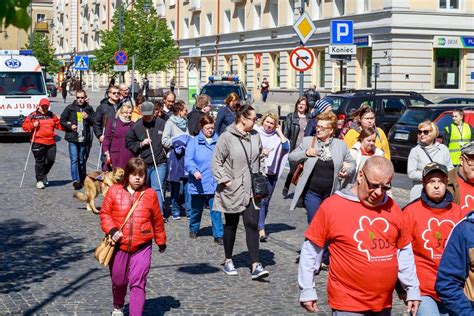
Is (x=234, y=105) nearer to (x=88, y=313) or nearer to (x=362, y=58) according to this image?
(x=88, y=313)

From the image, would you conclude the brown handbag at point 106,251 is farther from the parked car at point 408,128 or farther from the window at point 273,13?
the window at point 273,13

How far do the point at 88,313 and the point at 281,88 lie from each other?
4408cm

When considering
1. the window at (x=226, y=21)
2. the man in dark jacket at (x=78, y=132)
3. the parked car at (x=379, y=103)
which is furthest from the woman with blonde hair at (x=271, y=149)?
the window at (x=226, y=21)

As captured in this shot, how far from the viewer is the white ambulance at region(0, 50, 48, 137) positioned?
92.4 ft

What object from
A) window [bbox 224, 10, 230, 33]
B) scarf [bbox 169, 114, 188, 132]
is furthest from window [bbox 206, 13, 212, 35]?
scarf [bbox 169, 114, 188, 132]

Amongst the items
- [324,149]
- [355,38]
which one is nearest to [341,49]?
[324,149]

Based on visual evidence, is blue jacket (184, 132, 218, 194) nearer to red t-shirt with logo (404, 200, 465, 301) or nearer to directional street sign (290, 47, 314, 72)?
red t-shirt with logo (404, 200, 465, 301)

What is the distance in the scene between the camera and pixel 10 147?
27.1 m

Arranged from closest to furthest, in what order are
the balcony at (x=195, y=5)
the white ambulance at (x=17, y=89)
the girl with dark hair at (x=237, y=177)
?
the girl with dark hair at (x=237, y=177), the white ambulance at (x=17, y=89), the balcony at (x=195, y=5)

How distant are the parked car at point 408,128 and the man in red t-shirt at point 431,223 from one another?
1463cm

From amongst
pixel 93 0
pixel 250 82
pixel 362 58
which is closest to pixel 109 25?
pixel 93 0

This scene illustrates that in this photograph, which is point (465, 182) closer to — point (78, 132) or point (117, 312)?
point (117, 312)

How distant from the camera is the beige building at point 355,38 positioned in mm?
40938

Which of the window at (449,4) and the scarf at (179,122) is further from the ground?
the window at (449,4)
